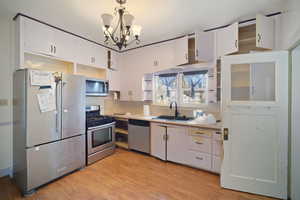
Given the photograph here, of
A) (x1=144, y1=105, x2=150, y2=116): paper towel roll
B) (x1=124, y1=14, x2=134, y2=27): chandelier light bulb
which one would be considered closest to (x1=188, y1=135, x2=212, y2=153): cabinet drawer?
(x1=144, y1=105, x2=150, y2=116): paper towel roll

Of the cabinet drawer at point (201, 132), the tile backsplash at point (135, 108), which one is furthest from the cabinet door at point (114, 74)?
the cabinet drawer at point (201, 132)

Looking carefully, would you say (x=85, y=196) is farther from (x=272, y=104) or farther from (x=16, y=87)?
(x=272, y=104)

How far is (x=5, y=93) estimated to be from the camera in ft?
8.01

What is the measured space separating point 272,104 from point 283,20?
1.27 m

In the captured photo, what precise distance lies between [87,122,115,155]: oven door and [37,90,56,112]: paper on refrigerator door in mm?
900

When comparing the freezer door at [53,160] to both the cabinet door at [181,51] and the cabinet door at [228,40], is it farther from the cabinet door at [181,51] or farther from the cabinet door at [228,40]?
the cabinet door at [228,40]

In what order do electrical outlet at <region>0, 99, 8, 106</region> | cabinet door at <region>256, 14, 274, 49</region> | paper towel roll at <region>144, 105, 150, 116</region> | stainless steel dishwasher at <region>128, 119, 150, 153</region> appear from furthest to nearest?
1. paper towel roll at <region>144, 105, 150, 116</region>
2. stainless steel dishwasher at <region>128, 119, 150, 153</region>
3. electrical outlet at <region>0, 99, 8, 106</region>
4. cabinet door at <region>256, 14, 274, 49</region>

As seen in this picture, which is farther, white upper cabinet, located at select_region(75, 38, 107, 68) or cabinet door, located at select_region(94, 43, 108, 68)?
cabinet door, located at select_region(94, 43, 108, 68)

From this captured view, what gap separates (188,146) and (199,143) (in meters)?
0.23

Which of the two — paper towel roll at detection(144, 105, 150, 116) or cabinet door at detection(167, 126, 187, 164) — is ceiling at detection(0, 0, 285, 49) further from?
cabinet door at detection(167, 126, 187, 164)

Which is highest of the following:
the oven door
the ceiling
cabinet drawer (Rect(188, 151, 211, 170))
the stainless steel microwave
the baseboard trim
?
the ceiling

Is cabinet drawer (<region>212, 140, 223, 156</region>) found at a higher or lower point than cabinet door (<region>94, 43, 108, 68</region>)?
lower

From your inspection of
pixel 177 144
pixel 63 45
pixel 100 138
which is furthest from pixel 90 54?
pixel 177 144

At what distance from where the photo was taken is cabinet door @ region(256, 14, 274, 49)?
7.53 feet
